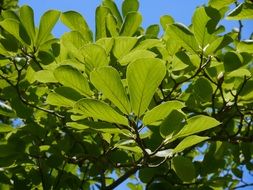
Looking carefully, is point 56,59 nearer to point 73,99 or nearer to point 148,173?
point 73,99

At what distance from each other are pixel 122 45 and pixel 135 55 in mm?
70

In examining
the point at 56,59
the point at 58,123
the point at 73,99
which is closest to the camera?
the point at 73,99

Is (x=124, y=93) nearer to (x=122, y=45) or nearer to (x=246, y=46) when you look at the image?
(x=122, y=45)

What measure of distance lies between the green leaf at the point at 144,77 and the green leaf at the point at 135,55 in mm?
342

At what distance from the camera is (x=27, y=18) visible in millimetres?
1503

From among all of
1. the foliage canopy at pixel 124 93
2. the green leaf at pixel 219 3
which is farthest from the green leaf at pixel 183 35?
the green leaf at pixel 219 3

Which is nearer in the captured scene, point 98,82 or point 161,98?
point 98,82

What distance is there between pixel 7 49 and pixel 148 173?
860 millimetres

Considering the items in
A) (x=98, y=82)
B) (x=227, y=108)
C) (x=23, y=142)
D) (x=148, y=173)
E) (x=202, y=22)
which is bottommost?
(x=148, y=173)

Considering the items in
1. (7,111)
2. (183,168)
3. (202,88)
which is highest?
(202,88)

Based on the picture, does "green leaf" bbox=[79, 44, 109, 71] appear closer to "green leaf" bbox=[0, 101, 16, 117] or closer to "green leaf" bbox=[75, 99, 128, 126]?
"green leaf" bbox=[75, 99, 128, 126]

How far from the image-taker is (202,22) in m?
1.38

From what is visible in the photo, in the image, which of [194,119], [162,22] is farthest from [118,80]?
[162,22]

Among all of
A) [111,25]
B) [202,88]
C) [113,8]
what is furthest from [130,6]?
[202,88]
